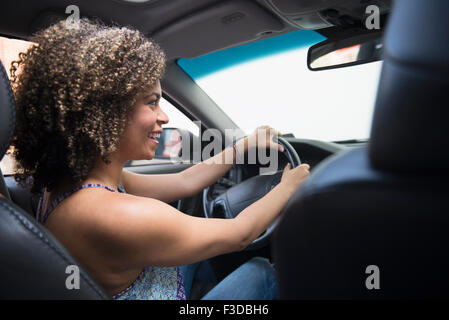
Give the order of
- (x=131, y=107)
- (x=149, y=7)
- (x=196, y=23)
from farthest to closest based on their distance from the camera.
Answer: (x=196, y=23), (x=149, y=7), (x=131, y=107)

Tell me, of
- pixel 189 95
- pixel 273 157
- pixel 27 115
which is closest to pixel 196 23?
pixel 189 95

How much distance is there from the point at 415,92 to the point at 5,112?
2.79 ft

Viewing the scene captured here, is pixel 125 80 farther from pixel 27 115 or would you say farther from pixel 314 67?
pixel 314 67

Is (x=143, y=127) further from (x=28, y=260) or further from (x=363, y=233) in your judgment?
(x=363, y=233)

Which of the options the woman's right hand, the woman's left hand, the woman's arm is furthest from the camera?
the woman's left hand

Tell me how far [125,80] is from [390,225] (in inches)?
34.5

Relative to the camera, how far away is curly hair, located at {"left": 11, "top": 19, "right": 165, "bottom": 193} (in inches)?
40.0

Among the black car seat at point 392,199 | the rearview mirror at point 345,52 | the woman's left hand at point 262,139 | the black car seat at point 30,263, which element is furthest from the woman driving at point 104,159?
the rearview mirror at point 345,52

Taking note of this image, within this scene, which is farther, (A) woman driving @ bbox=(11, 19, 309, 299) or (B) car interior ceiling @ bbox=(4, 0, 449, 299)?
(A) woman driving @ bbox=(11, 19, 309, 299)

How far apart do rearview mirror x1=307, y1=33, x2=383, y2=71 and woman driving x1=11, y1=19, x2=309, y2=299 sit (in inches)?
38.0

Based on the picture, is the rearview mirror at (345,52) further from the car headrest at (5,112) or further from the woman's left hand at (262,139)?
the car headrest at (5,112)

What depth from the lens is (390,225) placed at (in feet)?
1.75

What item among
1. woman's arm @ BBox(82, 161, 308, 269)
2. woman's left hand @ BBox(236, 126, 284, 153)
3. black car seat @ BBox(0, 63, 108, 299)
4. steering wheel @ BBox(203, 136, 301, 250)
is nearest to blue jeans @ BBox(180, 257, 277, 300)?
steering wheel @ BBox(203, 136, 301, 250)

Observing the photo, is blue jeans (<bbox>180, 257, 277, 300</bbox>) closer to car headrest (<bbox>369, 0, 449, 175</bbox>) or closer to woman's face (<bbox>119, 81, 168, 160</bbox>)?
woman's face (<bbox>119, 81, 168, 160</bbox>)
